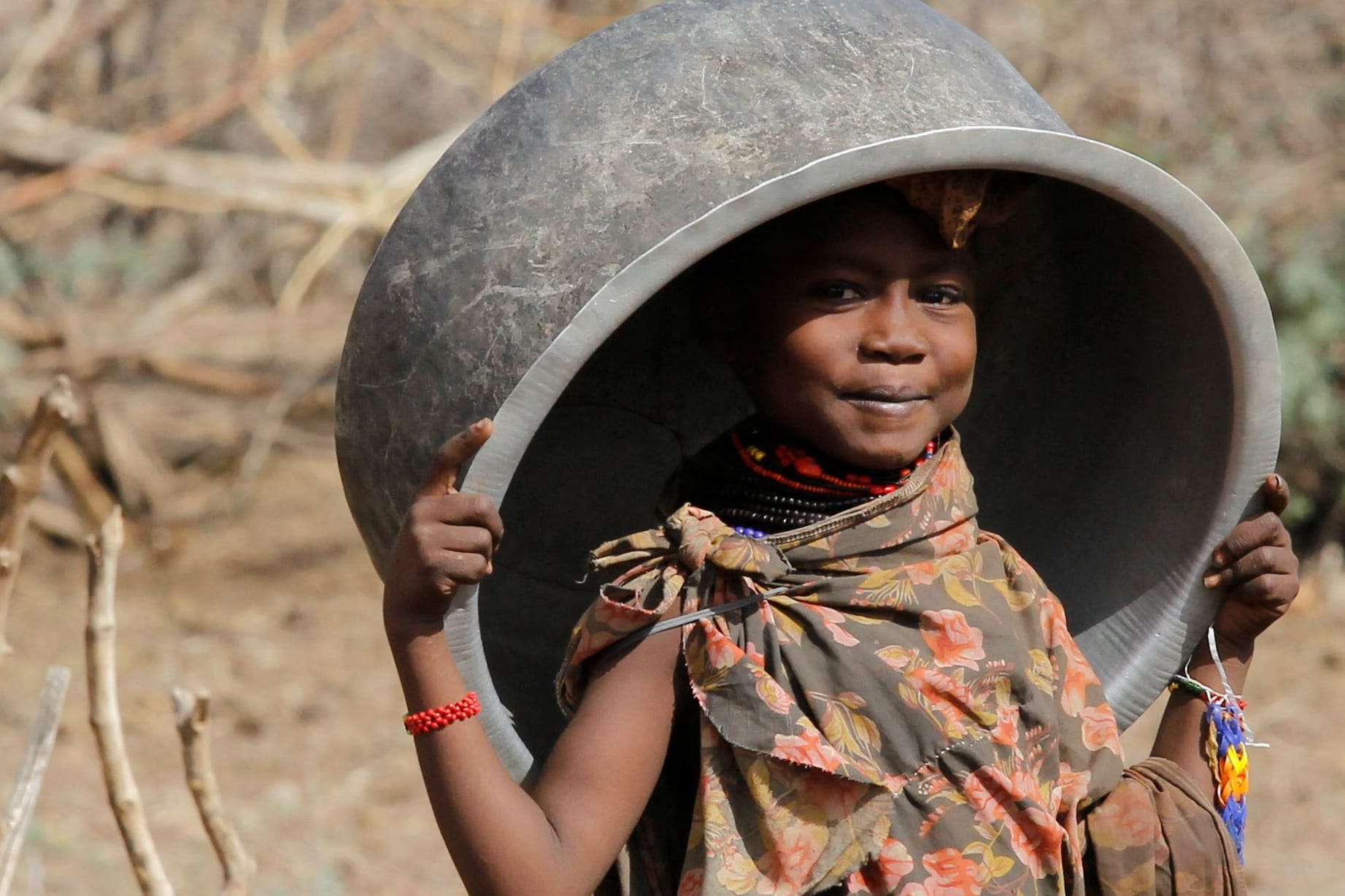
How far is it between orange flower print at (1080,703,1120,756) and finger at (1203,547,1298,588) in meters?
0.23

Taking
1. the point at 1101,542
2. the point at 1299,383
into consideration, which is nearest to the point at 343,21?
the point at 1299,383

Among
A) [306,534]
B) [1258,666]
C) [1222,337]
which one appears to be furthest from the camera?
[306,534]

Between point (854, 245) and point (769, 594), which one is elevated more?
point (854, 245)

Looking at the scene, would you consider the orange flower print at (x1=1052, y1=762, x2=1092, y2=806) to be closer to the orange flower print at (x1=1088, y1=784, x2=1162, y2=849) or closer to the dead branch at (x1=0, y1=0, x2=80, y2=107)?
the orange flower print at (x1=1088, y1=784, x2=1162, y2=849)

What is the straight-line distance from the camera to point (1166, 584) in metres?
2.06

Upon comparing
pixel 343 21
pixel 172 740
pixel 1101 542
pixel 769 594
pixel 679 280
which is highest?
pixel 343 21

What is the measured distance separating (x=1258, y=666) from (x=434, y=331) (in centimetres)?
443

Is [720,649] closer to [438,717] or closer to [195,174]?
[438,717]

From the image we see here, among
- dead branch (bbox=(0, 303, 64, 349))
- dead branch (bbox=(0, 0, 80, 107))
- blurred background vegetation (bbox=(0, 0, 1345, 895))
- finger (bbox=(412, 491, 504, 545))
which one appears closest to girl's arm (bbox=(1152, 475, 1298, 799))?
finger (bbox=(412, 491, 504, 545))

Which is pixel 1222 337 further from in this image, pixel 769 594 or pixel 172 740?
pixel 172 740

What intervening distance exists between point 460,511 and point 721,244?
35cm

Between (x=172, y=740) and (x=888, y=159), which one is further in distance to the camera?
(x=172, y=740)

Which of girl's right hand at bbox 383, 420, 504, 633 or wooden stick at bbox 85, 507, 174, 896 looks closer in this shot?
girl's right hand at bbox 383, 420, 504, 633

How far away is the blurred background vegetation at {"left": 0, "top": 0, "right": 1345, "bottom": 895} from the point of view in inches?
203
